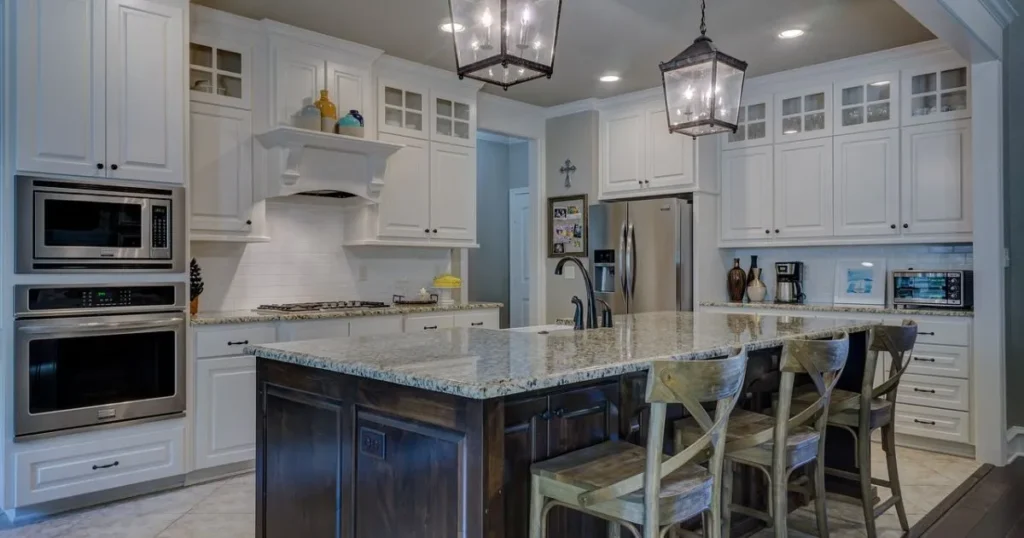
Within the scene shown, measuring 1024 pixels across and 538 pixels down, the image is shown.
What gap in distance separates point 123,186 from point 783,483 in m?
3.28

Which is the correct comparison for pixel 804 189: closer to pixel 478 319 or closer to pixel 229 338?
pixel 478 319

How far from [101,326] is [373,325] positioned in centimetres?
155

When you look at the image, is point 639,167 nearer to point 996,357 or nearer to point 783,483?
point 996,357

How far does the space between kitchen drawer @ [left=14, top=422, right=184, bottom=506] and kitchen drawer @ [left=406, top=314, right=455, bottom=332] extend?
1550mm

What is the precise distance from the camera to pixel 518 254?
7.79 m

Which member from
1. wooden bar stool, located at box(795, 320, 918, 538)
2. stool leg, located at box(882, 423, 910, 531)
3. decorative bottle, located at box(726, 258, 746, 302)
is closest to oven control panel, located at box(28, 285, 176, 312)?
wooden bar stool, located at box(795, 320, 918, 538)

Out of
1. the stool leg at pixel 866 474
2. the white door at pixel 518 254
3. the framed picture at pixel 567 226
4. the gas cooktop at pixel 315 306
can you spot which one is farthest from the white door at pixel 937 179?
the white door at pixel 518 254

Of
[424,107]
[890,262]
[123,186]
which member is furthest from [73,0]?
[890,262]

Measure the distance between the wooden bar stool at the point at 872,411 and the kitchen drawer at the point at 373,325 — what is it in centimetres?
259

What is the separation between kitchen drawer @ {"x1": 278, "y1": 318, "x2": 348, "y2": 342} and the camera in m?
3.88

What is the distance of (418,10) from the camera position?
154 inches

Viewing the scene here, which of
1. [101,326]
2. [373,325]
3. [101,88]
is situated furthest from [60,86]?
[373,325]

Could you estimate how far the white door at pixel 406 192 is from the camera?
15.8 feet

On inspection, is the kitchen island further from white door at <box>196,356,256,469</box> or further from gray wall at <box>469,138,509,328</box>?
gray wall at <box>469,138,509,328</box>
